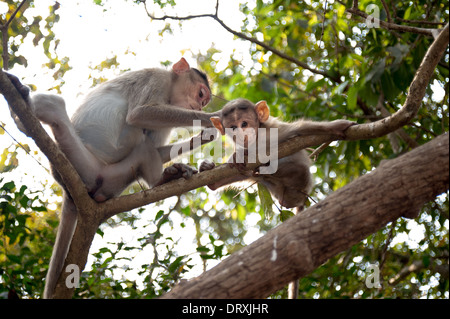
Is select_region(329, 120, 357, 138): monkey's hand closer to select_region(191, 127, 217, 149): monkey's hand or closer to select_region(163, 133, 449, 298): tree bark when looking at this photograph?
select_region(163, 133, 449, 298): tree bark

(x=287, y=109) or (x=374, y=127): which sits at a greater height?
(x=287, y=109)

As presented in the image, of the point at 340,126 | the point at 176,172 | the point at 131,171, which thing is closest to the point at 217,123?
the point at 176,172

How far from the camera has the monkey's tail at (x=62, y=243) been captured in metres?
4.53

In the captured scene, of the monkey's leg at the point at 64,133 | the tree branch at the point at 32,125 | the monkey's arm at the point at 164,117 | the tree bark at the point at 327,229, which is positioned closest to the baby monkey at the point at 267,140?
the monkey's arm at the point at 164,117

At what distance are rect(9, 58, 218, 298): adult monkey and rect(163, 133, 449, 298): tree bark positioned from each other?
1987 mm

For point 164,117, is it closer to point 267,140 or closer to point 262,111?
point 262,111

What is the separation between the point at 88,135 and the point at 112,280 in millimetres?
1569

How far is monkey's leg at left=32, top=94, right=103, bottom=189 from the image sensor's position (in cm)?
479

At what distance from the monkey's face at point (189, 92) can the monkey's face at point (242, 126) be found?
1037 mm

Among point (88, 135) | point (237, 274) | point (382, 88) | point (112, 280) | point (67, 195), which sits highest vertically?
point (382, 88)

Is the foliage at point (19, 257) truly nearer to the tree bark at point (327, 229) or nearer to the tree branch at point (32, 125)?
the tree branch at point (32, 125)
